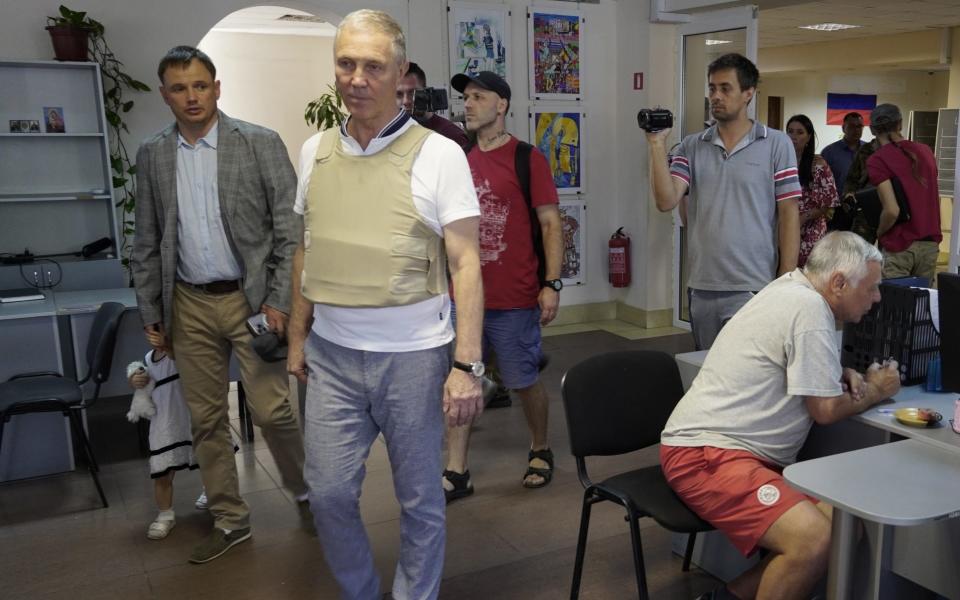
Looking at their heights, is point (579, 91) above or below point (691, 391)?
above

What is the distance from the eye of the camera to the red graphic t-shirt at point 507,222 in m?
3.34

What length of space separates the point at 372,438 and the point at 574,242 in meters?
4.71

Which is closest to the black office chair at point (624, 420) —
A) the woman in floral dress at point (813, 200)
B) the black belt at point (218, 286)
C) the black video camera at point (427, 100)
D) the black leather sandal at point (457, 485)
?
the black leather sandal at point (457, 485)

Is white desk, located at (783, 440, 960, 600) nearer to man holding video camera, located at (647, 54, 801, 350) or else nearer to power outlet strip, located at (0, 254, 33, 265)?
man holding video camera, located at (647, 54, 801, 350)

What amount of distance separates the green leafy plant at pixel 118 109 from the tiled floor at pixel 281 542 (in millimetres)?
1874

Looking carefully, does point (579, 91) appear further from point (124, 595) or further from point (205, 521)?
point (124, 595)

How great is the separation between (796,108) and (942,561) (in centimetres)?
1383

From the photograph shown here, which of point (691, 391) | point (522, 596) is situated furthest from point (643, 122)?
point (522, 596)

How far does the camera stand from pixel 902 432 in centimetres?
204

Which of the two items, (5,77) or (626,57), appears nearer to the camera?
(5,77)

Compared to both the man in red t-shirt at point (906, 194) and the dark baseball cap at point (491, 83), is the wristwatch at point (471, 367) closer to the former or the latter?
the dark baseball cap at point (491, 83)

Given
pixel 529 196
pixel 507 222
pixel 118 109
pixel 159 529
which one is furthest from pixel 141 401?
pixel 118 109

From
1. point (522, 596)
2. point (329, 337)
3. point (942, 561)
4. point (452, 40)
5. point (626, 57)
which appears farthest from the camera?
point (626, 57)

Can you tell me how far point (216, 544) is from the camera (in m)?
2.94
